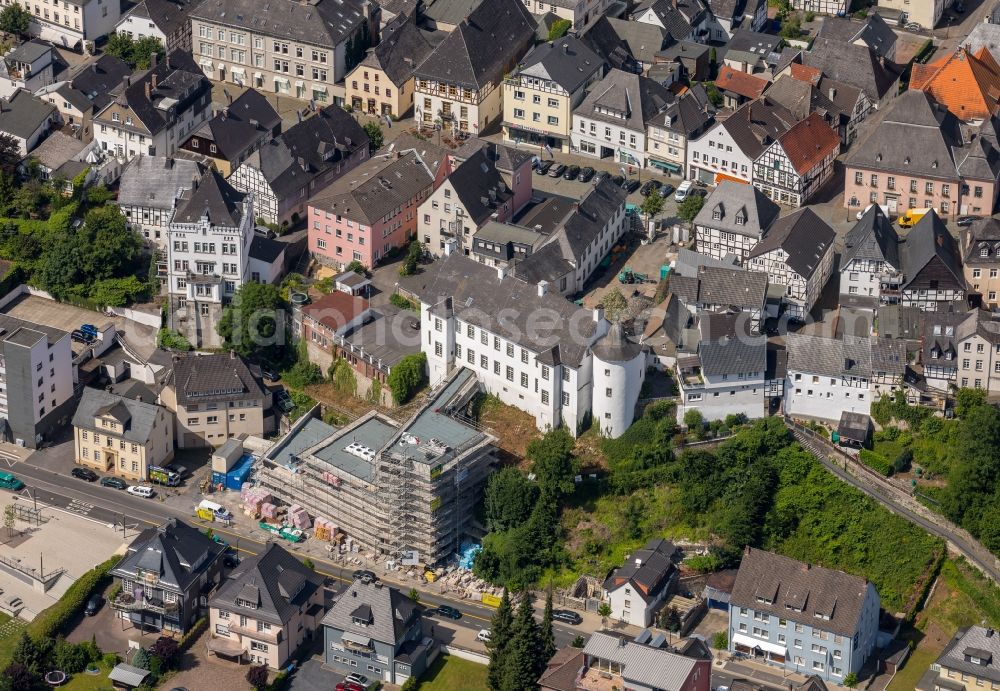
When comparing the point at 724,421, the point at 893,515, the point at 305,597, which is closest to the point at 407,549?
the point at 305,597

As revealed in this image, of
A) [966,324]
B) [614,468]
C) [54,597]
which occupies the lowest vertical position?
[54,597]

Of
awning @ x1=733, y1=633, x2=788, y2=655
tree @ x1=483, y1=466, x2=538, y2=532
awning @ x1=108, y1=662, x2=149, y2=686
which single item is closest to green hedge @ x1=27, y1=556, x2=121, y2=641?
awning @ x1=108, y1=662, x2=149, y2=686

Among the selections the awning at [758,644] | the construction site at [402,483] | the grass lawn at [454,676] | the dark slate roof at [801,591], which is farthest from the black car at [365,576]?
the awning at [758,644]

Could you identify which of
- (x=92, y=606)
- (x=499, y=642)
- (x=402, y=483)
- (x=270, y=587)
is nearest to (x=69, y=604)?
(x=92, y=606)

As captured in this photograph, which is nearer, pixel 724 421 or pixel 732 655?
pixel 732 655

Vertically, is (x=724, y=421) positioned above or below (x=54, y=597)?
above

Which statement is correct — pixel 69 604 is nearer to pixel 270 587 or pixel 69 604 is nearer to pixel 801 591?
Result: pixel 270 587

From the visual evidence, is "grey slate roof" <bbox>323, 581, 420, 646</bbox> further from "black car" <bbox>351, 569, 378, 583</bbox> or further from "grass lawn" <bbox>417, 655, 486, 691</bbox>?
"grass lawn" <bbox>417, 655, 486, 691</bbox>

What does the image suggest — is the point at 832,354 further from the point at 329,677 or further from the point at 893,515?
the point at 329,677

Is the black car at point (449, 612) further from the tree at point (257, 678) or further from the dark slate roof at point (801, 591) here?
the dark slate roof at point (801, 591)
